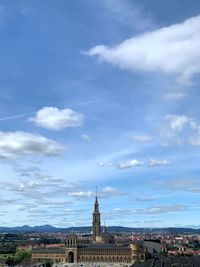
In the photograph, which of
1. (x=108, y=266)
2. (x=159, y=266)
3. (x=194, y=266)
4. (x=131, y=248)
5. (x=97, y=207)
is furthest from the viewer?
(x=97, y=207)

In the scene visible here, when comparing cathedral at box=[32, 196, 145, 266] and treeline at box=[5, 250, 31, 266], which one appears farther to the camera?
cathedral at box=[32, 196, 145, 266]

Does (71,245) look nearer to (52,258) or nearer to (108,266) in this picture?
(52,258)

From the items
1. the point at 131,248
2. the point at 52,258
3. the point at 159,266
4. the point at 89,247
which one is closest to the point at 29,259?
the point at 52,258

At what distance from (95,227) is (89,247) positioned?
22.8m

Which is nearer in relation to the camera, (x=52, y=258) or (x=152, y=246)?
(x=52, y=258)

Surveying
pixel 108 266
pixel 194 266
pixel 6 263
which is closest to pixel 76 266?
pixel 108 266

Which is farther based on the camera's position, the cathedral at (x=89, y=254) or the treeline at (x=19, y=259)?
the cathedral at (x=89, y=254)

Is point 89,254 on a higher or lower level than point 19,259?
higher

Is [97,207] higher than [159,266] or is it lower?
higher

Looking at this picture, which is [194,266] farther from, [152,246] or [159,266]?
[152,246]

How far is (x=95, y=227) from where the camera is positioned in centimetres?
13088

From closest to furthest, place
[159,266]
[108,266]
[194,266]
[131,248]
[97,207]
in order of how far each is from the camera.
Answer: [194,266] < [159,266] < [108,266] < [131,248] < [97,207]

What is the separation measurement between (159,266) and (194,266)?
22.7ft

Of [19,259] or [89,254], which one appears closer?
[19,259]
